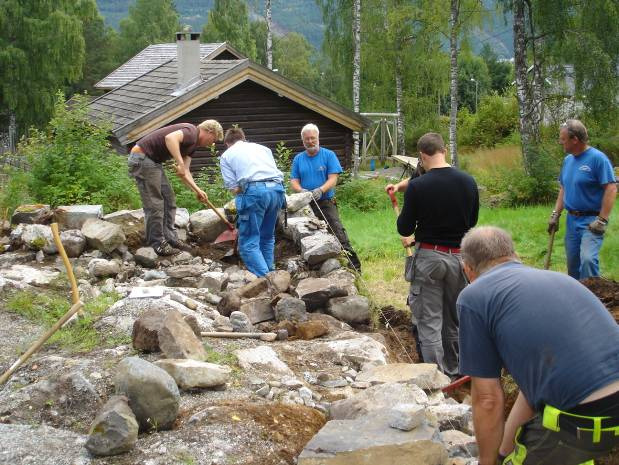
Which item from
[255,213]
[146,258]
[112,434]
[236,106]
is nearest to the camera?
[112,434]

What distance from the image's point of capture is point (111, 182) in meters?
10.4

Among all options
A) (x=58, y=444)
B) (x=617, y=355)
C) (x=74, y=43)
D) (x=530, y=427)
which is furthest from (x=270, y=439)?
(x=74, y=43)

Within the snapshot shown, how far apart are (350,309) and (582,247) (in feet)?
6.83

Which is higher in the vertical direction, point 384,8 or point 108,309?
point 384,8

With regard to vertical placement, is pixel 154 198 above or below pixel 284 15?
below

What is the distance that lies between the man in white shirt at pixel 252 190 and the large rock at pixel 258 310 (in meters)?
0.91

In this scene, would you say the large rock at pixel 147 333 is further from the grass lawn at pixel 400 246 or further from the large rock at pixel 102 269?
the grass lawn at pixel 400 246

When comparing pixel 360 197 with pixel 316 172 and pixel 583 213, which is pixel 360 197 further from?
pixel 583 213

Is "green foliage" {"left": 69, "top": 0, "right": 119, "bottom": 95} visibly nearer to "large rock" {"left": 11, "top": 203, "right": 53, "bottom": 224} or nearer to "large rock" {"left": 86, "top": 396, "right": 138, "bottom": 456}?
"large rock" {"left": 11, "top": 203, "right": 53, "bottom": 224}

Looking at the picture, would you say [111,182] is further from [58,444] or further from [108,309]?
[58,444]

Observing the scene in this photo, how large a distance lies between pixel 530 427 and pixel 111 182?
820cm

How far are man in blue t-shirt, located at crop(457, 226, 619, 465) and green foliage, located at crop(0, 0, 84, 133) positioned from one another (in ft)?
96.0

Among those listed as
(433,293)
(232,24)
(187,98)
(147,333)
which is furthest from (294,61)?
(147,333)

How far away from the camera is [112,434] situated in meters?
3.67
